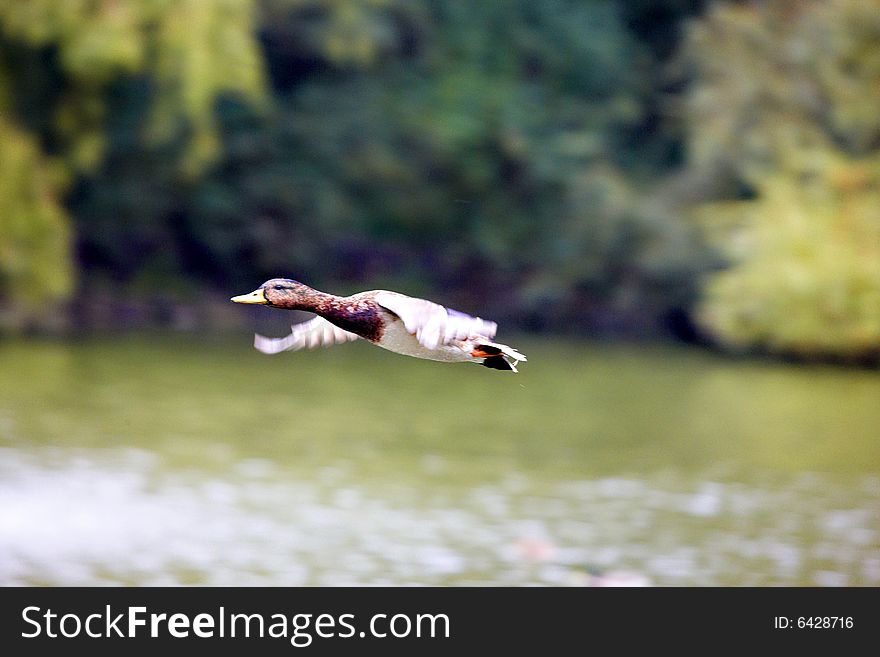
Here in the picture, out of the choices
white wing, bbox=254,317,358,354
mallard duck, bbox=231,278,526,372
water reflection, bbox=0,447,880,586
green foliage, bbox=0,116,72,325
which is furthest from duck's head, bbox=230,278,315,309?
green foliage, bbox=0,116,72,325

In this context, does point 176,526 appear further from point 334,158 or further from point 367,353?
point 334,158

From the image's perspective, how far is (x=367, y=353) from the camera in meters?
24.3

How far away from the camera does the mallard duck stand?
→ 4.08m

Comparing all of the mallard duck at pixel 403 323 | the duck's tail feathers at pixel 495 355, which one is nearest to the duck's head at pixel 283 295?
the mallard duck at pixel 403 323

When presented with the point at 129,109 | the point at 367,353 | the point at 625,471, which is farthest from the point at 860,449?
the point at 129,109

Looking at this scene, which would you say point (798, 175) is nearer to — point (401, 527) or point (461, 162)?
point (461, 162)

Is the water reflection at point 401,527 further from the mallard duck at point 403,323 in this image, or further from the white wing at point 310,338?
the mallard duck at point 403,323

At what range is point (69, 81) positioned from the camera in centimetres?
2155

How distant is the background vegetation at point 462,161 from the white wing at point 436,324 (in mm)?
16125

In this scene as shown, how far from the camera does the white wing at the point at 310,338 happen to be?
490 centimetres

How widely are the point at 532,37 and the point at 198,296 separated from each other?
7.41 m

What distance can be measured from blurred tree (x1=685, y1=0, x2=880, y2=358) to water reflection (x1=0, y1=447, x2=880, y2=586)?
296 inches

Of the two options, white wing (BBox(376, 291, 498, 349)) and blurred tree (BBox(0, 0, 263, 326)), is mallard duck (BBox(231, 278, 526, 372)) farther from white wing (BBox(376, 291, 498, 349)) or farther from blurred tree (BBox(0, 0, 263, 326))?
blurred tree (BBox(0, 0, 263, 326))

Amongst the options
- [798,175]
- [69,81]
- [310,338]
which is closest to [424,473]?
[310,338]
